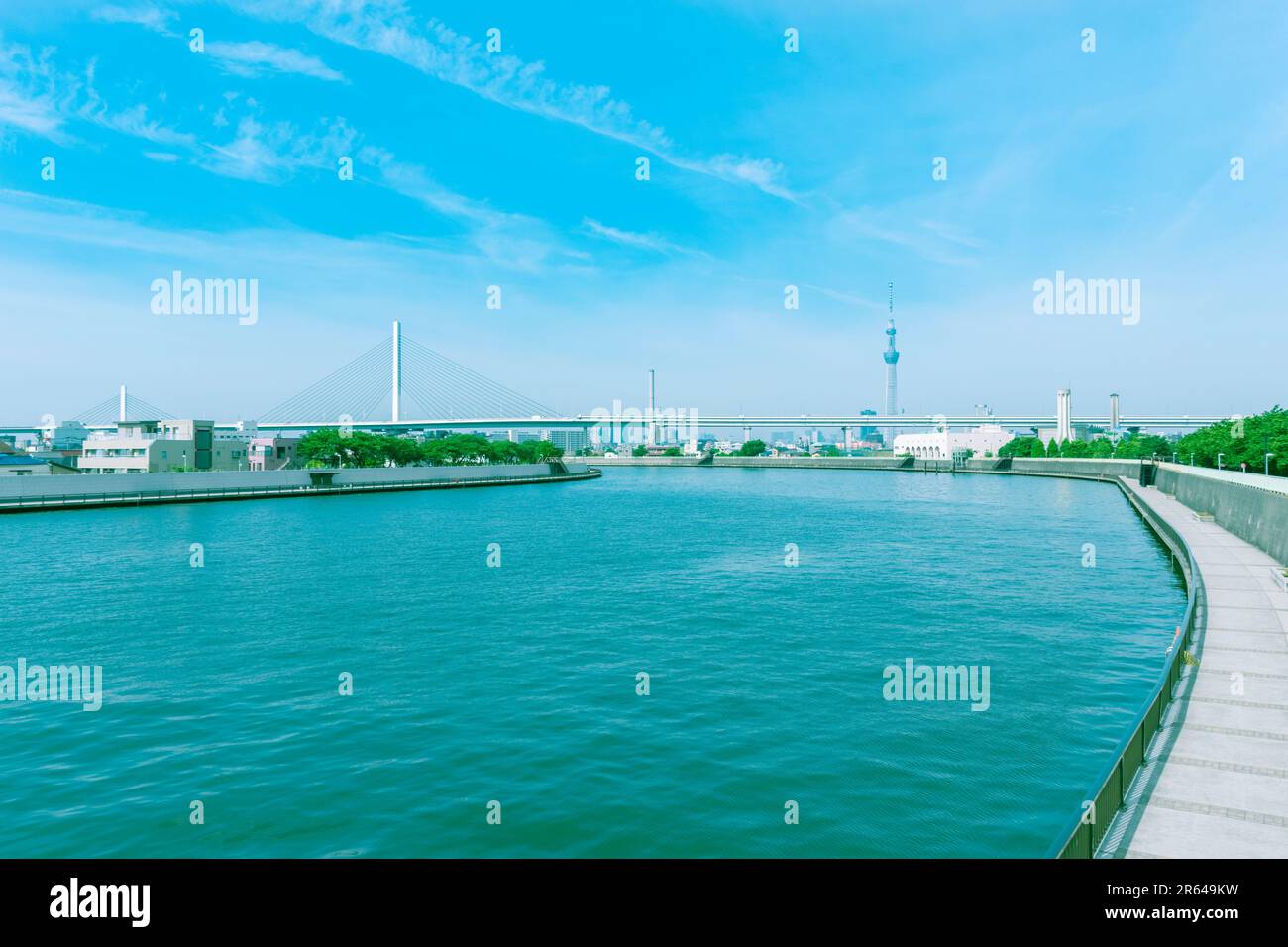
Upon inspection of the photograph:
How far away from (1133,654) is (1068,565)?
779 inches

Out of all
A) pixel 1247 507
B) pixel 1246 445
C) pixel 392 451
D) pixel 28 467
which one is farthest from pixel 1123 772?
pixel 392 451

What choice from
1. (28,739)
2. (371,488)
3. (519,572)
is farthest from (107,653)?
(371,488)

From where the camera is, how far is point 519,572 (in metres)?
40.4

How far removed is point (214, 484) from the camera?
90.8 metres

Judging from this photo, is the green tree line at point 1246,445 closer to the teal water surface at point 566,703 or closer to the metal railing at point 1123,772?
the teal water surface at point 566,703

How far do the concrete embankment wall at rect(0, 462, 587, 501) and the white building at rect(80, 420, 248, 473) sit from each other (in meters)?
16.8

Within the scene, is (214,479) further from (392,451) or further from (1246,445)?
(1246,445)

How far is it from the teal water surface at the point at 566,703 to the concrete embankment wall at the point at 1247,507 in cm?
455

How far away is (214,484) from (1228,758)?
99227mm

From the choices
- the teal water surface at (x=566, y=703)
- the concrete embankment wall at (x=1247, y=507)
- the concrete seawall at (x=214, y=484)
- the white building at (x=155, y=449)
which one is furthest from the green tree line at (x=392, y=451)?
the concrete embankment wall at (x=1247, y=507)
